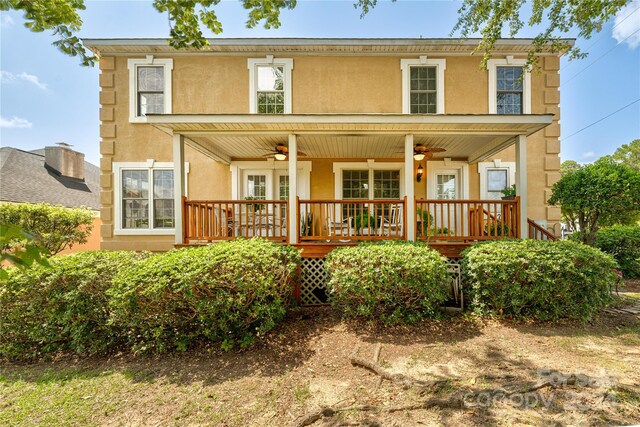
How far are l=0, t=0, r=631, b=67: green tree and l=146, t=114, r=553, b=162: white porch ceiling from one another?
1374 millimetres

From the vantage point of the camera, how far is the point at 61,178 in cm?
1477

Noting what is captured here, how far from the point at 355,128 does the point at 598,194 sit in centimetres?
532

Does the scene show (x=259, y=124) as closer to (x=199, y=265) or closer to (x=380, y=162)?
(x=199, y=265)

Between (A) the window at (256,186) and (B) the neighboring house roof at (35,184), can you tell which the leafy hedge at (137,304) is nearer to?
(A) the window at (256,186)

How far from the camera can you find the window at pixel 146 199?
7656 mm

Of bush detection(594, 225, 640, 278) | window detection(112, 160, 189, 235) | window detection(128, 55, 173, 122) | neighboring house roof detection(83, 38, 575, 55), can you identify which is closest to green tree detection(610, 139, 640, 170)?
bush detection(594, 225, 640, 278)

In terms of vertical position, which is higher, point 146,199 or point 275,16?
point 275,16

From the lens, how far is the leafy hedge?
3.51 meters

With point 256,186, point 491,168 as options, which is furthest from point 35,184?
point 491,168

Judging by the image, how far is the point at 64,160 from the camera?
15273 millimetres

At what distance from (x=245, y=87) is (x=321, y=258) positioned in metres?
5.39

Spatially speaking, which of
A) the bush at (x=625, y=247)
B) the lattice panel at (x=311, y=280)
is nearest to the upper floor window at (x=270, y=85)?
the lattice panel at (x=311, y=280)

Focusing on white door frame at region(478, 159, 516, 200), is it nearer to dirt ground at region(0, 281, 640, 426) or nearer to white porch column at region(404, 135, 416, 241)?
white porch column at region(404, 135, 416, 241)

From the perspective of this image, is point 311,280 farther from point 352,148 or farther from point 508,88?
point 508,88
